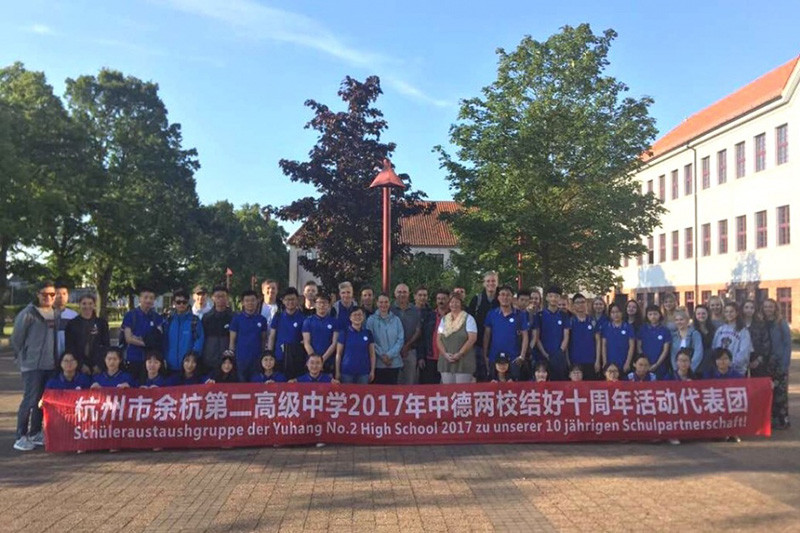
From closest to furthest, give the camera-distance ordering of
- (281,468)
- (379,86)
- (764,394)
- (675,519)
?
(675,519) → (281,468) → (764,394) → (379,86)

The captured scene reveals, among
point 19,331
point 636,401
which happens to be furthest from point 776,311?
point 19,331

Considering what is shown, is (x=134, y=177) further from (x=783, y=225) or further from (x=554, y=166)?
(x=783, y=225)

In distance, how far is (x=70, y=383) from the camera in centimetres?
866

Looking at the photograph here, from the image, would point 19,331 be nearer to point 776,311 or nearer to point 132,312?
point 132,312

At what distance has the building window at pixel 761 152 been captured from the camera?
38.3m

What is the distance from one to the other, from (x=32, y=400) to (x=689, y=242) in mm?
44500

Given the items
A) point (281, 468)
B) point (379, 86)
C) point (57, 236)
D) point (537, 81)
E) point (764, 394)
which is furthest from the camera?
point (57, 236)

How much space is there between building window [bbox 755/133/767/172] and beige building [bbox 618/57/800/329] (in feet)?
0.18

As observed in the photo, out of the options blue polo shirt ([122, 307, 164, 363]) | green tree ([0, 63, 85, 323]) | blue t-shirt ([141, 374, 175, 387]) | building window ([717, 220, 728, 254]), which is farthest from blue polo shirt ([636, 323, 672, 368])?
→ building window ([717, 220, 728, 254])

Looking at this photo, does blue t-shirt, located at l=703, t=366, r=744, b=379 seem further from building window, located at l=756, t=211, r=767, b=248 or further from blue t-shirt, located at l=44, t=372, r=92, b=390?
building window, located at l=756, t=211, r=767, b=248

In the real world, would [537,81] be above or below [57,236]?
above

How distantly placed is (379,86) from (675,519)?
15858 millimetres

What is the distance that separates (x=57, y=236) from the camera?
4050 centimetres

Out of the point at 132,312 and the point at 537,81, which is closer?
the point at 132,312
